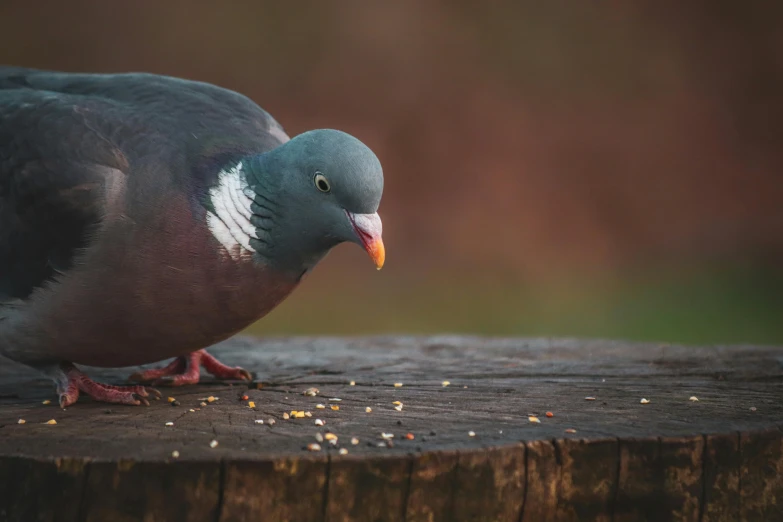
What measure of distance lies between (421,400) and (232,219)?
797mm

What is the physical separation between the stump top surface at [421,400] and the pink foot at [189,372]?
0.19 feet

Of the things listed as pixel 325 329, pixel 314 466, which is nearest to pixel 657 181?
pixel 325 329

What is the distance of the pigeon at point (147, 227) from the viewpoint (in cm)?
292

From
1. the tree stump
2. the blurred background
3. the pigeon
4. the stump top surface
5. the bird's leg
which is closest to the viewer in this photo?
the tree stump

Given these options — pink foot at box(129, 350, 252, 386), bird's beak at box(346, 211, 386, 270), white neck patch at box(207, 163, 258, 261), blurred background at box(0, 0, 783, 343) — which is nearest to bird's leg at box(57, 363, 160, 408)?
pink foot at box(129, 350, 252, 386)

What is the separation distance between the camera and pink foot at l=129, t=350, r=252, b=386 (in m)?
3.40

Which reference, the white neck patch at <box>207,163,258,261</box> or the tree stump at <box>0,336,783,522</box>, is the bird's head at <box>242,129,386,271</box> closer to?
the white neck patch at <box>207,163,258,261</box>

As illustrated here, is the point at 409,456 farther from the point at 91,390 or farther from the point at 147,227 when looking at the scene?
the point at 91,390

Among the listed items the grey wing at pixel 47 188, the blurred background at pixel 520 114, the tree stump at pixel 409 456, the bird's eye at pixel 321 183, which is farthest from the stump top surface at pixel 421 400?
the blurred background at pixel 520 114

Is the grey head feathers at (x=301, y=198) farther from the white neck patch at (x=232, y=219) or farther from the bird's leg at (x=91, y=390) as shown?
the bird's leg at (x=91, y=390)

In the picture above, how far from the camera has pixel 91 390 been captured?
3.10m

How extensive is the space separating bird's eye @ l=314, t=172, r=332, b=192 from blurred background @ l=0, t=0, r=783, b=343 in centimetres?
611

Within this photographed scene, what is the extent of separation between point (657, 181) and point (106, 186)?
7661 millimetres

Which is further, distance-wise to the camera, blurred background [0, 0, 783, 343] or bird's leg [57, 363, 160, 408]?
blurred background [0, 0, 783, 343]
